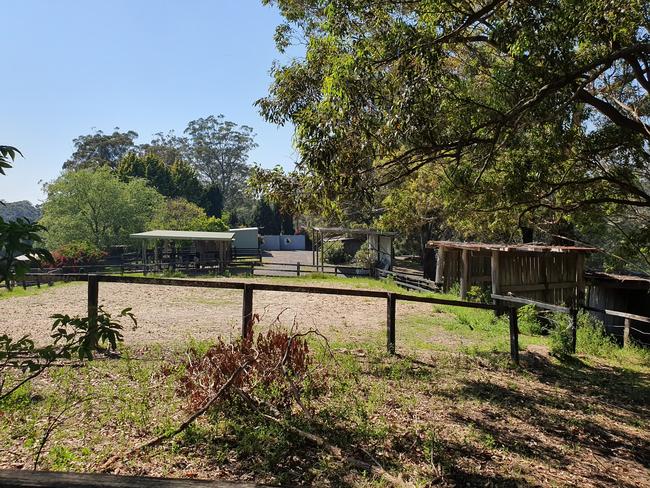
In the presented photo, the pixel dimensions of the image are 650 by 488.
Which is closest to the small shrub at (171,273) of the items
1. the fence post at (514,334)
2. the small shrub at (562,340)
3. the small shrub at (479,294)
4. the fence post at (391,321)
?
the small shrub at (479,294)

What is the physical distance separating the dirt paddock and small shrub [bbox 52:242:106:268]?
772 centimetres

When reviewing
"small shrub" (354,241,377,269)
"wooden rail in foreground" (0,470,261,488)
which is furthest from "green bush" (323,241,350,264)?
"wooden rail in foreground" (0,470,261,488)

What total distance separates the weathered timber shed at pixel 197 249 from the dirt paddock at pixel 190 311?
335 inches

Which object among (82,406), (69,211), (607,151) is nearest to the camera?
(82,406)

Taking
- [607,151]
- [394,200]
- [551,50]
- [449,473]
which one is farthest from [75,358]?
[394,200]

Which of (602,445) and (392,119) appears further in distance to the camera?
(392,119)

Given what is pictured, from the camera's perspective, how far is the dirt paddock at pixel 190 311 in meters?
9.42

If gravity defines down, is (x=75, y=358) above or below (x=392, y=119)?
below

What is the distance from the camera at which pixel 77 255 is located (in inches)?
1089

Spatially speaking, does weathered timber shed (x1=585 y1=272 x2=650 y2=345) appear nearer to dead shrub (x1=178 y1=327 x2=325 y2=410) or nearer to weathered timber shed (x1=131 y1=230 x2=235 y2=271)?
dead shrub (x1=178 y1=327 x2=325 y2=410)

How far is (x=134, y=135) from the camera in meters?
80.6

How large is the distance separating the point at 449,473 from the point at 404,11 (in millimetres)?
6914

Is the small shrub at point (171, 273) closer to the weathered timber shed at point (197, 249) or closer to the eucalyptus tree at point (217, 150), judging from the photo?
the weathered timber shed at point (197, 249)

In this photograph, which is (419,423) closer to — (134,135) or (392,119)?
(392,119)
